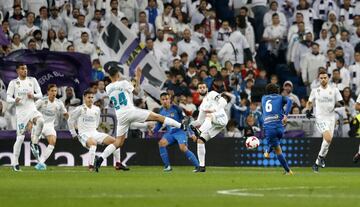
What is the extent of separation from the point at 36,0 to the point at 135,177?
13635 mm

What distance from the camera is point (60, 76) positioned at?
1244 inches

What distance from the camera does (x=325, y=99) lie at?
92.1 ft

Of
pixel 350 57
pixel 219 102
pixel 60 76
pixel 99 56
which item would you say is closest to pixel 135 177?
pixel 219 102

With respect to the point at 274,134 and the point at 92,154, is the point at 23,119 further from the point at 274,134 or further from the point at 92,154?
the point at 274,134

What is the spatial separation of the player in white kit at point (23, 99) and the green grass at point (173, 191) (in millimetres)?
5351

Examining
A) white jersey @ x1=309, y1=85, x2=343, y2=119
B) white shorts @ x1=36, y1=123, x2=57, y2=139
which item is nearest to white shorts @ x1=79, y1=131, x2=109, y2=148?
white shorts @ x1=36, y1=123, x2=57, y2=139

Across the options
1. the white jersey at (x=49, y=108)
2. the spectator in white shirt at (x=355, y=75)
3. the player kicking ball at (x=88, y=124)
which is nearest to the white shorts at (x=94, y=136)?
the player kicking ball at (x=88, y=124)

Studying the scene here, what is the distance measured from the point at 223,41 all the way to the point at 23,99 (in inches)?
395

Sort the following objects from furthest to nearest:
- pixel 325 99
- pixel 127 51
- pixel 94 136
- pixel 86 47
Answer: pixel 86 47, pixel 127 51, pixel 94 136, pixel 325 99

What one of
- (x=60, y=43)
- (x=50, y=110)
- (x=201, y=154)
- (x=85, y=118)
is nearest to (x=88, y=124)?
(x=85, y=118)

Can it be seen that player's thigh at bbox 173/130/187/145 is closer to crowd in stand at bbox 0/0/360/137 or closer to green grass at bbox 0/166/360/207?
crowd in stand at bbox 0/0/360/137

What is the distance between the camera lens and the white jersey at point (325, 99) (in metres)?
28.1

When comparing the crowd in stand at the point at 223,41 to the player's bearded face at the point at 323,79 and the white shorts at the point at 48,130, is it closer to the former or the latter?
the white shorts at the point at 48,130

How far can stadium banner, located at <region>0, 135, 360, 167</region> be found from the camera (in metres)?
32.1
